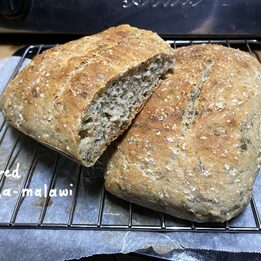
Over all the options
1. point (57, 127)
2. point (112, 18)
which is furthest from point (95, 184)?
point (112, 18)

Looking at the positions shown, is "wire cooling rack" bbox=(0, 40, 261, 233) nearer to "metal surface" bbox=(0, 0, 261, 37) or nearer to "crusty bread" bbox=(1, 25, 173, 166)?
"crusty bread" bbox=(1, 25, 173, 166)

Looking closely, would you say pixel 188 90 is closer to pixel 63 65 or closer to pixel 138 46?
pixel 138 46

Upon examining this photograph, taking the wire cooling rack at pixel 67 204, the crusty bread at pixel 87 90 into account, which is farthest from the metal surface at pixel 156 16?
the wire cooling rack at pixel 67 204

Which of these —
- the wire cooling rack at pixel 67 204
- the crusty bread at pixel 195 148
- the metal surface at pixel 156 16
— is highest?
the crusty bread at pixel 195 148

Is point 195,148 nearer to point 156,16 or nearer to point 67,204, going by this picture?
point 67,204

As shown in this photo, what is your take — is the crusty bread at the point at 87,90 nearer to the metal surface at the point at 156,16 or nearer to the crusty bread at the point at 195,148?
the crusty bread at the point at 195,148
